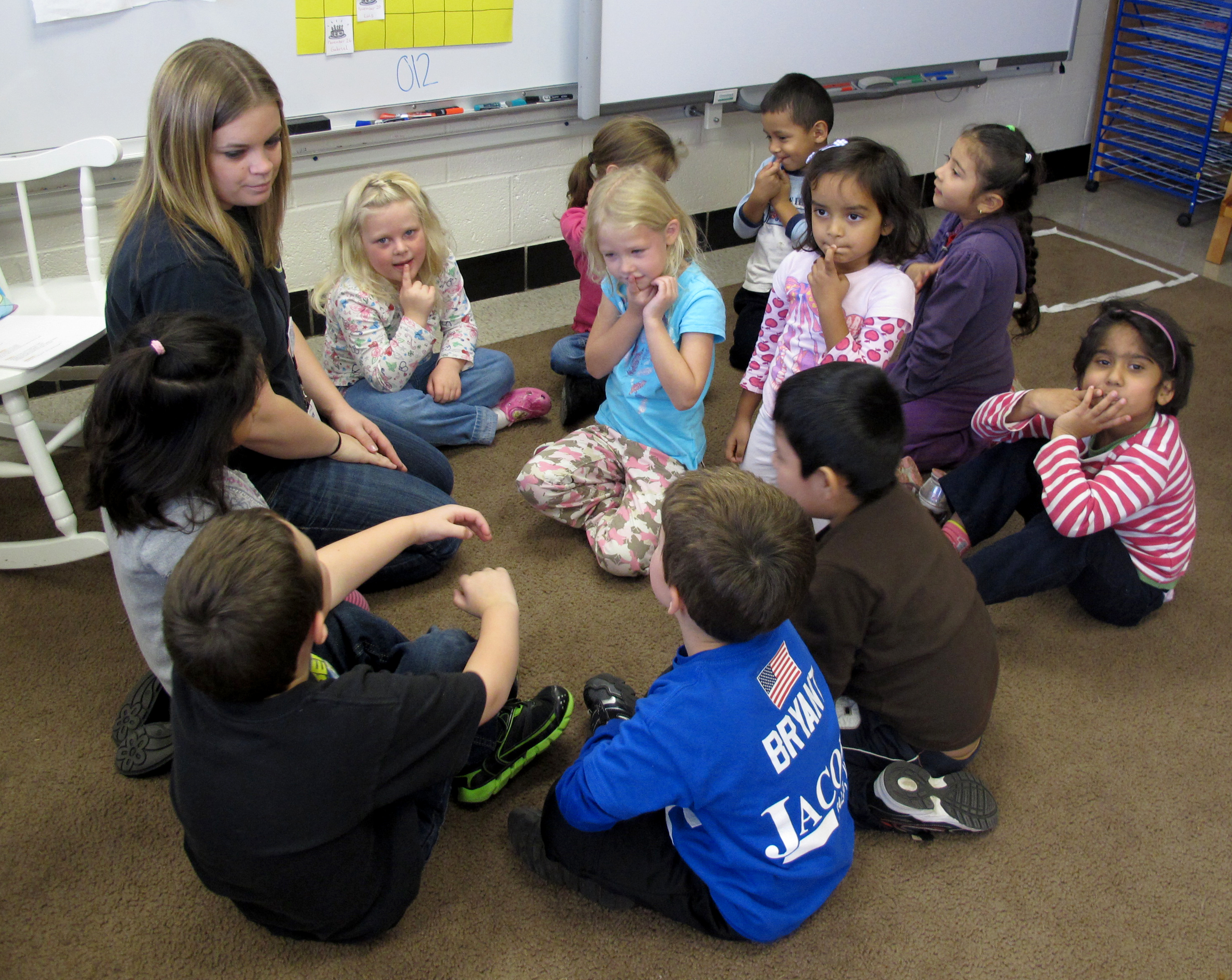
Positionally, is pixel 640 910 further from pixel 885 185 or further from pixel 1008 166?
pixel 1008 166

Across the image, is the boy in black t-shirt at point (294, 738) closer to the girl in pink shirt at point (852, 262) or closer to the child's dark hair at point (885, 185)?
the girl in pink shirt at point (852, 262)

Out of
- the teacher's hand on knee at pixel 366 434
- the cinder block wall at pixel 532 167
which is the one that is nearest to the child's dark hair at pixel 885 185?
the teacher's hand on knee at pixel 366 434

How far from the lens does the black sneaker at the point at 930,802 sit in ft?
4.69

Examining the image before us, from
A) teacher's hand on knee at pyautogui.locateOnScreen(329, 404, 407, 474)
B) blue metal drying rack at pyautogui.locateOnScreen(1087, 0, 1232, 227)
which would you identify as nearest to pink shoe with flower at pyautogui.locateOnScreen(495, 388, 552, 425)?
teacher's hand on knee at pyautogui.locateOnScreen(329, 404, 407, 474)

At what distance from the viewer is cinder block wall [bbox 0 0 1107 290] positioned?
2393 millimetres

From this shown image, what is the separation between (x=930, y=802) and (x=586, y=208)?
1523 millimetres

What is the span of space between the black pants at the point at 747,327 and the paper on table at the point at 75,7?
1.64 meters

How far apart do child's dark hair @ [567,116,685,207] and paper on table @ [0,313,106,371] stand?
1.16 m

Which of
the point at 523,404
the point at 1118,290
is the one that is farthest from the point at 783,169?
the point at 1118,290

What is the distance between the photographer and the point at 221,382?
132cm

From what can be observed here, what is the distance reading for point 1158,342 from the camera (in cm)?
163

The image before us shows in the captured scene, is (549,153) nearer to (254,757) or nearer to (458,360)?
(458,360)

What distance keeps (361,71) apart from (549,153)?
2.12 feet

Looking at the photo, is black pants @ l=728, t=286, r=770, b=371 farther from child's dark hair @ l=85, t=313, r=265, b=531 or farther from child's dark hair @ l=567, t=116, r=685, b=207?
child's dark hair @ l=85, t=313, r=265, b=531
